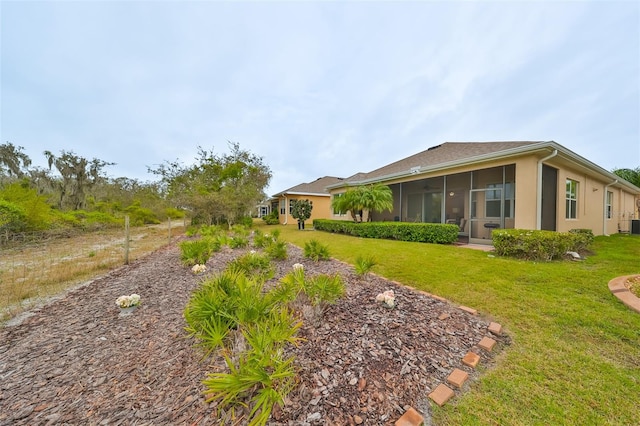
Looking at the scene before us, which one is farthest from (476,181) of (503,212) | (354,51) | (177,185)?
(177,185)

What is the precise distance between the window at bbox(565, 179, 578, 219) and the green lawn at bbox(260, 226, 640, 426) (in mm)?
4825

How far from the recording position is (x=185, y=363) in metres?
2.01

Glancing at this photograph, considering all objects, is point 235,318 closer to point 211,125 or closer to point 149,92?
point 149,92

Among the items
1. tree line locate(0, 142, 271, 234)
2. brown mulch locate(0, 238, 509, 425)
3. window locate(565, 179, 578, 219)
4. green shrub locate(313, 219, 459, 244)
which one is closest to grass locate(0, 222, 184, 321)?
brown mulch locate(0, 238, 509, 425)

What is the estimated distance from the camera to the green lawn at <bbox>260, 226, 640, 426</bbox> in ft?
5.09

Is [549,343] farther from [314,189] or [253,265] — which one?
[314,189]

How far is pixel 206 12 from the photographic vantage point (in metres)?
7.50

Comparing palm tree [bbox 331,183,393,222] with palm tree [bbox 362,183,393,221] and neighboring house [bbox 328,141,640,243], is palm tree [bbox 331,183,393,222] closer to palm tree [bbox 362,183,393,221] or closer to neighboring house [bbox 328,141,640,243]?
palm tree [bbox 362,183,393,221]

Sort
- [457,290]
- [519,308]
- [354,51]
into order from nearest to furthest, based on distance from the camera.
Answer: [519,308] → [457,290] → [354,51]

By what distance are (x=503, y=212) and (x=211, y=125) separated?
15.7m

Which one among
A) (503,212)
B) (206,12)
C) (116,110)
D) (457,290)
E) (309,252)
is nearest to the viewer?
(457,290)

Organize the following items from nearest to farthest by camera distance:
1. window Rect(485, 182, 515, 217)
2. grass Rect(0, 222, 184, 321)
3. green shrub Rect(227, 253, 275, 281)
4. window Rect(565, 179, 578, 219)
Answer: grass Rect(0, 222, 184, 321), green shrub Rect(227, 253, 275, 281), window Rect(485, 182, 515, 217), window Rect(565, 179, 578, 219)

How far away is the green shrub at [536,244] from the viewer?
207 inches

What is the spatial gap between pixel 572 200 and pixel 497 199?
9.98ft
